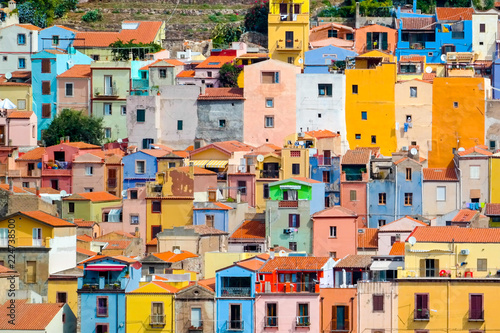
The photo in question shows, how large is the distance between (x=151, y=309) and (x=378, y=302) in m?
8.67

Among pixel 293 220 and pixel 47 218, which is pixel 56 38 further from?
pixel 47 218

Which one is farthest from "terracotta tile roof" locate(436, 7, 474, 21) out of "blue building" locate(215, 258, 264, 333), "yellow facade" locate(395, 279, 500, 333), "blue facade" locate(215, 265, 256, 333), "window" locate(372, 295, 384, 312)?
"blue facade" locate(215, 265, 256, 333)

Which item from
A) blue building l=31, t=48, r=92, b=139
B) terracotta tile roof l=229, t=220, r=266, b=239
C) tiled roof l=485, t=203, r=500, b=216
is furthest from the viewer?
blue building l=31, t=48, r=92, b=139

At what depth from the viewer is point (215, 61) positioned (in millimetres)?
97625

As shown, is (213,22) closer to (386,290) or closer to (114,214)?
(114,214)

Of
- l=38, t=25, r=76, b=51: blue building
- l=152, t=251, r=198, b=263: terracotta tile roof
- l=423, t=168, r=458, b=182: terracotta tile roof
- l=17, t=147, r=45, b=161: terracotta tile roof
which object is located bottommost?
l=152, t=251, r=198, b=263: terracotta tile roof

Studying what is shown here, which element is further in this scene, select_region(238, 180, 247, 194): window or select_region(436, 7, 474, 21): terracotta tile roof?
select_region(436, 7, 474, 21): terracotta tile roof

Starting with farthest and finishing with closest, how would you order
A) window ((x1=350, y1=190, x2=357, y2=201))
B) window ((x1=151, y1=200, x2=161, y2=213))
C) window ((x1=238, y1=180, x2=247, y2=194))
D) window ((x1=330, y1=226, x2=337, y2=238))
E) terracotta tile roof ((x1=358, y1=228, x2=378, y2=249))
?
1. window ((x1=238, y1=180, x2=247, y2=194))
2. window ((x1=350, y1=190, x2=357, y2=201))
3. window ((x1=151, y1=200, x2=161, y2=213))
4. terracotta tile roof ((x1=358, y1=228, x2=378, y2=249))
5. window ((x1=330, y1=226, x2=337, y2=238))

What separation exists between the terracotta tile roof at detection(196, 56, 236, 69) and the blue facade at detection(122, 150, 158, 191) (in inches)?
458

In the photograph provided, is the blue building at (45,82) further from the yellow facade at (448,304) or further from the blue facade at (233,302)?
the yellow facade at (448,304)

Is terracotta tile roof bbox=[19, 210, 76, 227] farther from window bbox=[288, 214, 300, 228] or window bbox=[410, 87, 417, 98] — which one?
window bbox=[410, 87, 417, 98]

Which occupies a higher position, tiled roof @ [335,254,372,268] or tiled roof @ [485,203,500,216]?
tiled roof @ [485,203,500,216]

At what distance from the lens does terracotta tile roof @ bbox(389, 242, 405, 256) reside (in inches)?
2791

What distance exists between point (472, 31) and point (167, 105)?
1969 cm
